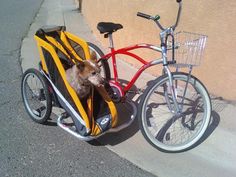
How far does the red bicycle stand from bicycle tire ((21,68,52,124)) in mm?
697

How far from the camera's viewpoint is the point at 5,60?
18.7 feet

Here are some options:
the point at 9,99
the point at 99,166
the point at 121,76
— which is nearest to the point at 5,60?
the point at 9,99

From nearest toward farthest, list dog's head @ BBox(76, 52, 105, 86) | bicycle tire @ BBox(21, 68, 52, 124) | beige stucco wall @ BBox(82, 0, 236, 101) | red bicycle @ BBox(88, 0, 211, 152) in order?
dog's head @ BBox(76, 52, 105, 86) < red bicycle @ BBox(88, 0, 211, 152) < bicycle tire @ BBox(21, 68, 52, 124) < beige stucco wall @ BBox(82, 0, 236, 101)

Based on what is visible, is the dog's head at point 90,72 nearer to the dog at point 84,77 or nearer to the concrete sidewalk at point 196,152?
the dog at point 84,77

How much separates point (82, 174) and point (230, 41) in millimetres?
2168

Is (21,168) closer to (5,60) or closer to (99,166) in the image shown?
(99,166)

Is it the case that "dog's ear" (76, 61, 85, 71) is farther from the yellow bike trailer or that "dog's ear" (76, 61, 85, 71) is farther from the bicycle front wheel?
the bicycle front wheel

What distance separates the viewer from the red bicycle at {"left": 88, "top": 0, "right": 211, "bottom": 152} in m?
3.25

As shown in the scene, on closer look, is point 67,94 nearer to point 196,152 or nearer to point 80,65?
point 80,65

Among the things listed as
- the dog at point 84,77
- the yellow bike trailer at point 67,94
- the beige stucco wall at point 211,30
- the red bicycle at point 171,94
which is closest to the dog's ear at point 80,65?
the dog at point 84,77

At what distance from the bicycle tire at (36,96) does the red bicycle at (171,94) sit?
697 mm

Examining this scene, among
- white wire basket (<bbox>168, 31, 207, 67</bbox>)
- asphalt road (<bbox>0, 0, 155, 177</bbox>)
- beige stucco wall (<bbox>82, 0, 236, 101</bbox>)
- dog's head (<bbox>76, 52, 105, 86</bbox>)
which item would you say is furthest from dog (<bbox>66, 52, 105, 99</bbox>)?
beige stucco wall (<bbox>82, 0, 236, 101</bbox>)

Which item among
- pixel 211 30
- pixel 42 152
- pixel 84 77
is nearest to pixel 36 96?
pixel 42 152

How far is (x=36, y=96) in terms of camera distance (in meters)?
4.18
